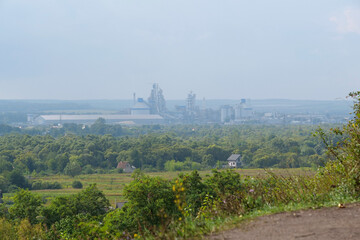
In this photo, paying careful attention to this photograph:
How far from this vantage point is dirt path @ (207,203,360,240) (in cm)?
519

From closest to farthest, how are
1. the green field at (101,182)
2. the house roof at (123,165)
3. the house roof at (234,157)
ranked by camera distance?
the green field at (101,182) → the house roof at (123,165) → the house roof at (234,157)

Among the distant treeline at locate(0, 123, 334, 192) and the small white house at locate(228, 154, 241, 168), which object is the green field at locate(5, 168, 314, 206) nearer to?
the distant treeline at locate(0, 123, 334, 192)

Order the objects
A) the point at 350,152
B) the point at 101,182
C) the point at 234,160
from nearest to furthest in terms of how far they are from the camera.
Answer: the point at 350,152 < the point at 101,182 < the point at 234,160

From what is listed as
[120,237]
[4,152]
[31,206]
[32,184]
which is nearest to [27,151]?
[4,152]

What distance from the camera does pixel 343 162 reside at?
7141 mm

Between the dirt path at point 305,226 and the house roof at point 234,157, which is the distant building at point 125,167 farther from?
the dirt path at point 305,226

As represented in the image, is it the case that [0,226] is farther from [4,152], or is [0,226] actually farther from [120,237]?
[4,152]

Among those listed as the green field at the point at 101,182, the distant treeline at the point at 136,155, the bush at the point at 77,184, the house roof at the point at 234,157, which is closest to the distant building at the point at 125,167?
the distant treeline at the point at 136,155

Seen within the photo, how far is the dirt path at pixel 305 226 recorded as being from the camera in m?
5.19

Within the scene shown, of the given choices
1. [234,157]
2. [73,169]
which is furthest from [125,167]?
[234,157]

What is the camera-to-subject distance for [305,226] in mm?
5500

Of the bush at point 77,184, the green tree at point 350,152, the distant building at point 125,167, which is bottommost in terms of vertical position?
the distant building at point 125,167

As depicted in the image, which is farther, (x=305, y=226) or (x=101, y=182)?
(x=101, y=182)

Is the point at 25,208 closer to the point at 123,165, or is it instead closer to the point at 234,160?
the point at 123,165
